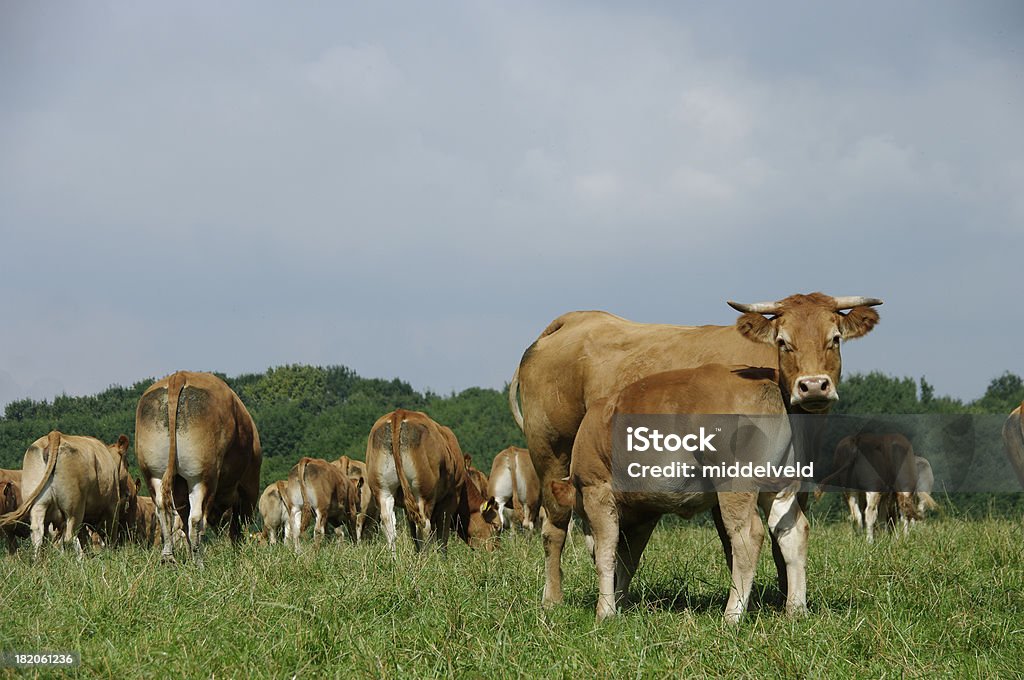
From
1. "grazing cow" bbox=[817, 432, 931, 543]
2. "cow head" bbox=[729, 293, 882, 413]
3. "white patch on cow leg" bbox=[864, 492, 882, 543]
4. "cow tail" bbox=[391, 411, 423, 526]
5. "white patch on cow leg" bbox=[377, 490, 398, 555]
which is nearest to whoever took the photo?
"cow head" bbox=[729, 293, 882, 413]

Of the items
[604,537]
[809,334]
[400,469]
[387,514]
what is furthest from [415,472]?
[809,334]

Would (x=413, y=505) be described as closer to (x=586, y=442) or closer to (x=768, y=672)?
(x=586, y=442)

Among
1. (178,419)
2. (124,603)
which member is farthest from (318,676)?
(178,419)

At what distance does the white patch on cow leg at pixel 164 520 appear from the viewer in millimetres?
9492

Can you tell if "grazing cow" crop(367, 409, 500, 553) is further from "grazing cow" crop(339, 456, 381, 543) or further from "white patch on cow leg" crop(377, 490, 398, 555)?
"grazing cow" crop(339, 456, 381, 543)

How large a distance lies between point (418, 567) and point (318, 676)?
2482 millimetres

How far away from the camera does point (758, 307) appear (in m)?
6.42

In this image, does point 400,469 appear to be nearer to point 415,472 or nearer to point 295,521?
point 415,472

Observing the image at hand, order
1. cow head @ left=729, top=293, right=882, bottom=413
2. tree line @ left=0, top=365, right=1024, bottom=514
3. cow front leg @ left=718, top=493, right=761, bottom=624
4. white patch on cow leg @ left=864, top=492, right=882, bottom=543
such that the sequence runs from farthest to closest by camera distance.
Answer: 1. tree line @ left=0, top=365, right=1024, bottom=514
2. white patch on cow leg @ left=864, top=492, right=882, bottom=543
3. cow head @ left=729, top=293, right=882, bottom=413
4. cow front leg @ left=718, top=493, right=761, bottom=624

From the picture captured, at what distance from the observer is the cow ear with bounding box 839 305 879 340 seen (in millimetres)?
6301

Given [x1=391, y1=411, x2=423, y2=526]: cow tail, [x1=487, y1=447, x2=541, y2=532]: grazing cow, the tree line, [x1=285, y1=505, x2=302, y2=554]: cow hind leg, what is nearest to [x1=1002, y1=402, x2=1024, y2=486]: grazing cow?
[x1=391, y1=411, x2=423, y2=526]: cow tail

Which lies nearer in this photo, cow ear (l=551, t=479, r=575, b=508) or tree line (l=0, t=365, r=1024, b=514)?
cow ear (l=551, t=479, r=575, b=508)

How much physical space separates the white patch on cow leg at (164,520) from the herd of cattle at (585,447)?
0.8 inches

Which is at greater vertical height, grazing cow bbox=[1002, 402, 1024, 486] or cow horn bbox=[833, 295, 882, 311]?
→ cow horn bbox=[833, 295, 882, 311]
